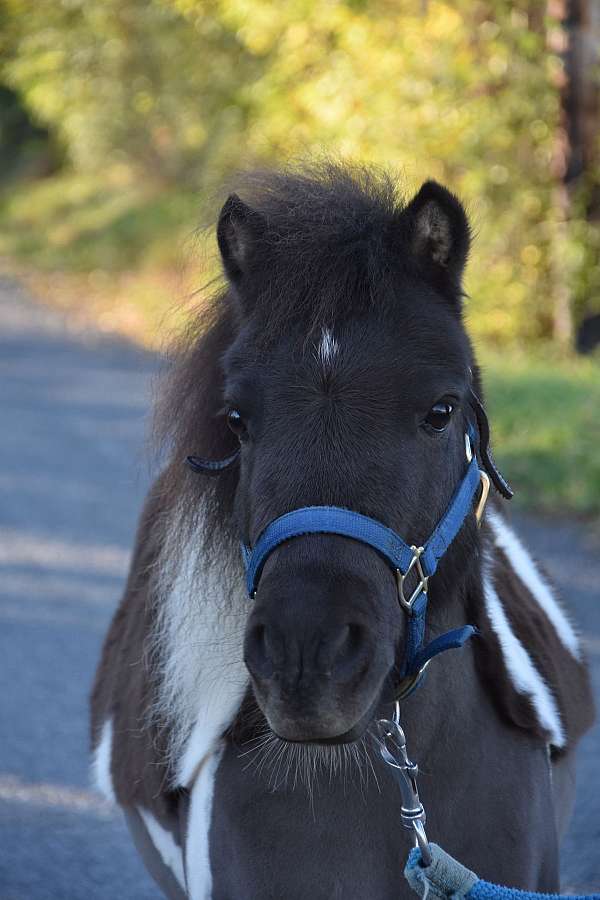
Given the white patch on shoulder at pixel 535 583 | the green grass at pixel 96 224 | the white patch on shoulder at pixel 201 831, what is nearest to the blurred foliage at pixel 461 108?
the green grass at pixel 96 224

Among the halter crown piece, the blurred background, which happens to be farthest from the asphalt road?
the halter crown piece

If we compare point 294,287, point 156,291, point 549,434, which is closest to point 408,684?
point 294,287

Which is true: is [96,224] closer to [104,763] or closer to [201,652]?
[104,763]

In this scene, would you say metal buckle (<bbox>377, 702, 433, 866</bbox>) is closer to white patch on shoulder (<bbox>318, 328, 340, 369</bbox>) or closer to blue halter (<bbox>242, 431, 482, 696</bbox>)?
blue halter (<bbox>242, 431, 482, 696</bbox>)

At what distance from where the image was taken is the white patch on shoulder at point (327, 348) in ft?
6.40

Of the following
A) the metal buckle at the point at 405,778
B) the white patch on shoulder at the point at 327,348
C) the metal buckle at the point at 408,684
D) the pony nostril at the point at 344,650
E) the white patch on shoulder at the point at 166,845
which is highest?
the white patch on shoulder at the point at 327,348

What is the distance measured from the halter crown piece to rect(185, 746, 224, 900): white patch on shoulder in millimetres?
457

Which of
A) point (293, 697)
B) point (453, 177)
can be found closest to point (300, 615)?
point (293, 697)

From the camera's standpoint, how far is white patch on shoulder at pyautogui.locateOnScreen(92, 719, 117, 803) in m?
2.74

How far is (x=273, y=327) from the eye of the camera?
6.64ft

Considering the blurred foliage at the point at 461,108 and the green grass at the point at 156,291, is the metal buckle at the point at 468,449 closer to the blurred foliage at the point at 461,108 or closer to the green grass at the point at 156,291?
the green grass at the point at 156,291

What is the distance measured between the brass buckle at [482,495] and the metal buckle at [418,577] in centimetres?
26

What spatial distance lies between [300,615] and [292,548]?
14 centimetres

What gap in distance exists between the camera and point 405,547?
6.24 ft
